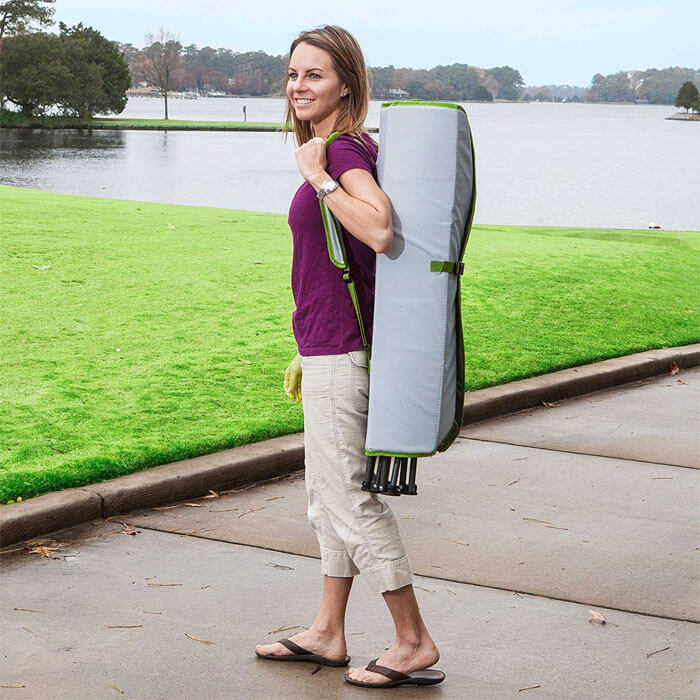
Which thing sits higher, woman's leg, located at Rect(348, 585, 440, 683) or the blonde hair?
the blonde hair

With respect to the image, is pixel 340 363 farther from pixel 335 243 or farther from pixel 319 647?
pixel 319 647

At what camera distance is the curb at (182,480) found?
4523 mm

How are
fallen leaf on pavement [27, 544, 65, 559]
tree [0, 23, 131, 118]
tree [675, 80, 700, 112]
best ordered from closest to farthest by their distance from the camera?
fallen leaf on pavement [27, 544, 65, 559]
tree [0, 23, 131, 118]
tree [675, 80, 700, 112]

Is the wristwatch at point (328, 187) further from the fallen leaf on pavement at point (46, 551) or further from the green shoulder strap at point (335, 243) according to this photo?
the fallen leaf on pavement at point (46, 551)

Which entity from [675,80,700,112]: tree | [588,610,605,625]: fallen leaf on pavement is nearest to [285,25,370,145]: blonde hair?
[588,610,605,625]: fallen leaf on pavement

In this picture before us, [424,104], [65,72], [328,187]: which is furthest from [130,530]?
[65,72]

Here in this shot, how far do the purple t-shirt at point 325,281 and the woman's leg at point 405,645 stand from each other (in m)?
0.80

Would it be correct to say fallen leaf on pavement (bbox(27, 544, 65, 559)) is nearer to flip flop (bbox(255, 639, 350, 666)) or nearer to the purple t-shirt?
flip flop (bbox(255, 639, 350, 666))

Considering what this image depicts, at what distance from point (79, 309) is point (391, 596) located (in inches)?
219

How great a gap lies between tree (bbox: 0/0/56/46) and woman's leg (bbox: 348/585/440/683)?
305 ft

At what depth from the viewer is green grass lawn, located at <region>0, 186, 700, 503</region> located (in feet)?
18.7

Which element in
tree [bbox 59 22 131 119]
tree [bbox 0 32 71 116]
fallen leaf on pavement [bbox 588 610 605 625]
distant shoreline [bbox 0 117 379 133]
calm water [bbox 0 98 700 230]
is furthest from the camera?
distant shoreline [bbox 0 117 379 133]

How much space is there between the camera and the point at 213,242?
11.9m

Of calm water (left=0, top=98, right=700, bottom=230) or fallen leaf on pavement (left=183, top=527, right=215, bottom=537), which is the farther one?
calm water (left=0, top=98, right=700, bottom=230)
